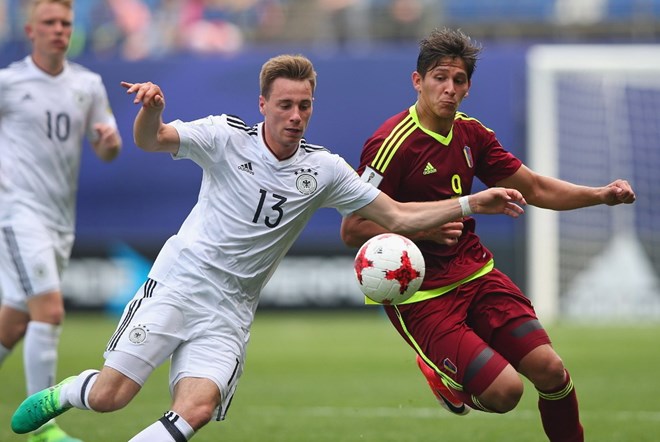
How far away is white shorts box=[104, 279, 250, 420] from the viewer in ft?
20.0

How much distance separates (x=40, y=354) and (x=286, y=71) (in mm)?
3006

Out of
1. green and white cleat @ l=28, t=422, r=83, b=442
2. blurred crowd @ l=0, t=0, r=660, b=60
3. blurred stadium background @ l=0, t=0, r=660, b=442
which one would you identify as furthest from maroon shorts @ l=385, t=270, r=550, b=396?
blurred crowd @ l=0, t=0, r=660, b=60

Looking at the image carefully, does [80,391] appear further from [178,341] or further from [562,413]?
[562,413]

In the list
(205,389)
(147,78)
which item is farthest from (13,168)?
(147,78)

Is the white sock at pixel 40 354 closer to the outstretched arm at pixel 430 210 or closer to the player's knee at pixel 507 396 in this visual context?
the outstretched arm at pixel 430 210

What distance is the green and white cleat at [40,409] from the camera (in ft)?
20.9

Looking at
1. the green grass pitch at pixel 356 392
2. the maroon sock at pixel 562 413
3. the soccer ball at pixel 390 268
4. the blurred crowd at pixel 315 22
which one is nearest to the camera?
the soccer ball at pixel 390 268

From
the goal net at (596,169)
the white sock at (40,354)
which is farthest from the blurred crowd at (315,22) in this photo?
the white sock at (40,354)

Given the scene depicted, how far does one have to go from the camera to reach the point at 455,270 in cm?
683

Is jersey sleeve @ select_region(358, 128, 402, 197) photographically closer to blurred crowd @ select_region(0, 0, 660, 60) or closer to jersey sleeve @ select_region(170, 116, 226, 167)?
jersey sleeve @ select_region(170, 116, 226, 167)

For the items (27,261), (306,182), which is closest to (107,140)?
(27,261)

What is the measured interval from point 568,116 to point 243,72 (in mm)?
5093

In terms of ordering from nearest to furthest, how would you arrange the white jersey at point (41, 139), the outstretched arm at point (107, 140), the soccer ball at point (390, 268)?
the soccer ball at point (390, 268) → the white jersey at point (41, 139) → the outstretched arm at point (107, 140)

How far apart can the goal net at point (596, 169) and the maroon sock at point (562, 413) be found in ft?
35.6
